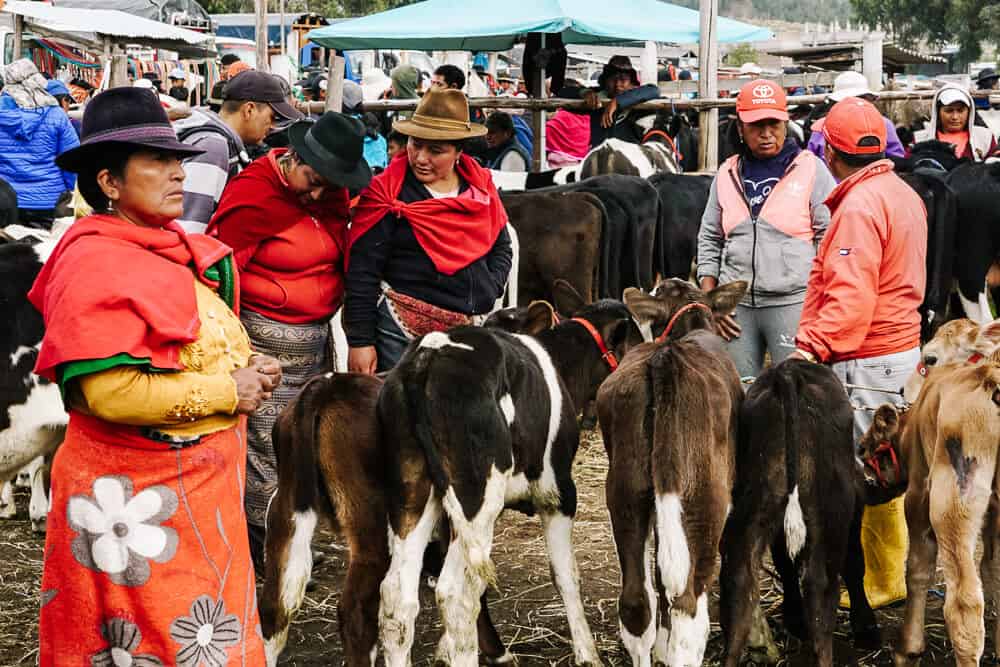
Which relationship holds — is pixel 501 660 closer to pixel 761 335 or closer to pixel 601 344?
pixel 601 344

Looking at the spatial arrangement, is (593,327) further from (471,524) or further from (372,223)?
(471,524)

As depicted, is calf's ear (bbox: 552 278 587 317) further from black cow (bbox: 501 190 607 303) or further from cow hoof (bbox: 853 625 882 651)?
black cow (bbox: 501 190 607 303)

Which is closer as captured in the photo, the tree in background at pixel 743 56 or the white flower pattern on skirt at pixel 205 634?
the white flower pattern on skirt at pixel 205 634

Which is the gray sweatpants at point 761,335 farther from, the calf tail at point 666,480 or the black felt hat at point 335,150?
the black felt hat at point 335,150

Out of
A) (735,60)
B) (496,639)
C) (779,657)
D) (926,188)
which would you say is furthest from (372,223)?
(735,60)

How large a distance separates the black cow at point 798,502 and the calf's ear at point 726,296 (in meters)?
0.96

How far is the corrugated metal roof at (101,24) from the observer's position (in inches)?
575

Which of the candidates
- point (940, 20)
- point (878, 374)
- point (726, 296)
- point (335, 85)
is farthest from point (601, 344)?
point (940, 20)

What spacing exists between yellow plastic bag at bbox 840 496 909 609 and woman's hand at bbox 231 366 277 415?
128 inches

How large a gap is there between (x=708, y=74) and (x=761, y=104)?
5.76 m

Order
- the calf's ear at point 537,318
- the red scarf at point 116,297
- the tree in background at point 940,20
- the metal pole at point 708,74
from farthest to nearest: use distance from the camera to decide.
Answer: the tree in background at point 940,20
the metal pole at point 708,74
the calf's ear at point 537,318
the red scarf at point 116,297

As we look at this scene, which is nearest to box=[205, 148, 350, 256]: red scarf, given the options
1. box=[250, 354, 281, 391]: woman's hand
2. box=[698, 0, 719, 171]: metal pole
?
box=[250, 354, 281, 391]: woman's hand

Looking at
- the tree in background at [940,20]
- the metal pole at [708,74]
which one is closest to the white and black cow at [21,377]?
the metal pole at [708,74]

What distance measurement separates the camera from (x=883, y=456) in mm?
5074
